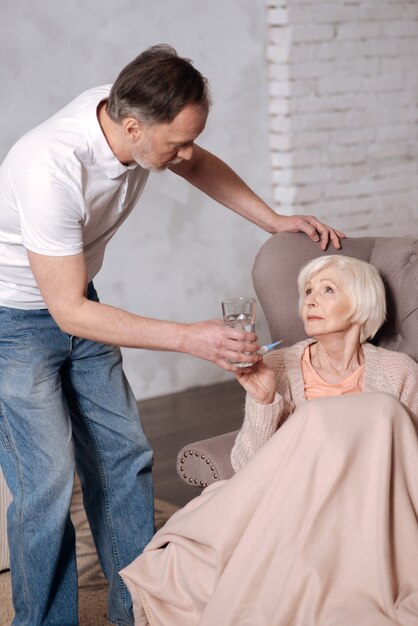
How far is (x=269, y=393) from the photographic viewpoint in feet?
6.65

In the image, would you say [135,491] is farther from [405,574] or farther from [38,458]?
[405,574]

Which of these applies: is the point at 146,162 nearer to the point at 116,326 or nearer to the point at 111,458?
the point at 116,326

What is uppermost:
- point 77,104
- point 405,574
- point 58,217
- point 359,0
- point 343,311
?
point 359,0

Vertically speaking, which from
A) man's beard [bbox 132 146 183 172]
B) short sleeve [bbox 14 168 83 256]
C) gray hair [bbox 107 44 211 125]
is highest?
gray hair [bbox 107 44 211 125]

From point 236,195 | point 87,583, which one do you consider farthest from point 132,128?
point 87,583

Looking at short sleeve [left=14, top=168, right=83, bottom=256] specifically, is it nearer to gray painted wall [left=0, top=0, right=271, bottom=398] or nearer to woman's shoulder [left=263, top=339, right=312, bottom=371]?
woman's shoulder [left=263, top=339, right=312, bottom=371]

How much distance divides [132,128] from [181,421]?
7.48 ft

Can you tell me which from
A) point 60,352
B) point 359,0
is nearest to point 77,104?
point 60,352

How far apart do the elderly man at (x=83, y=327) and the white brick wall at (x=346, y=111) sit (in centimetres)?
214

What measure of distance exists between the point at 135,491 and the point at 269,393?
42 cm

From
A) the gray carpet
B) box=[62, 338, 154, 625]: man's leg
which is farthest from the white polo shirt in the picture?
the gray carpet

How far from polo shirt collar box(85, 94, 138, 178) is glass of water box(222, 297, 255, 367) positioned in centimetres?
36

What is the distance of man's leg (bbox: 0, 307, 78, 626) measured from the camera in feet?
6.48

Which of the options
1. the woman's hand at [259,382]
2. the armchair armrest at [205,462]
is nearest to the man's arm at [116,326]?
the woman's hand at [259,382]
